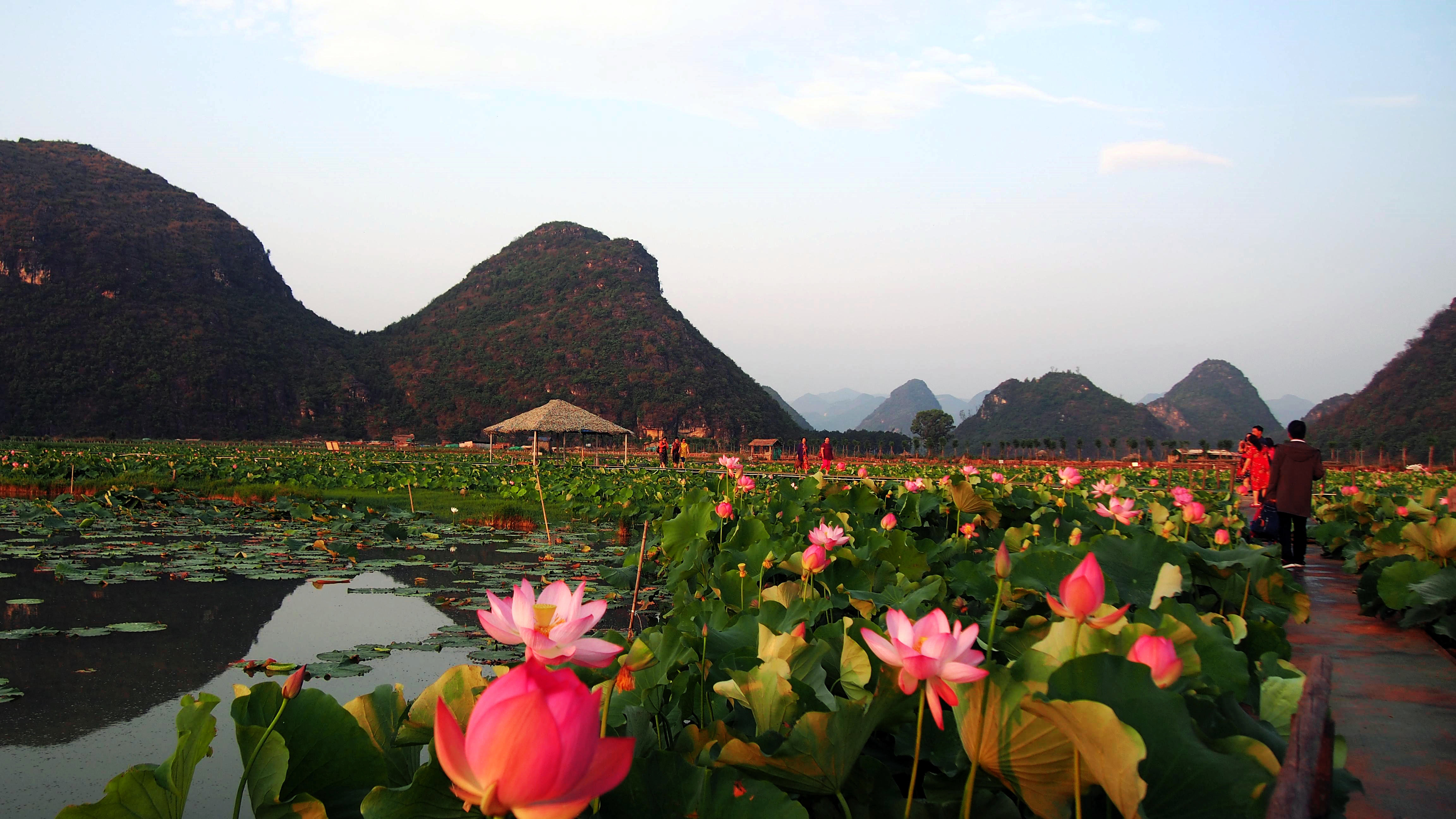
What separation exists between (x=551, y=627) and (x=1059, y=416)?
288 feet

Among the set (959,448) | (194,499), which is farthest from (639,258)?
(194,499)

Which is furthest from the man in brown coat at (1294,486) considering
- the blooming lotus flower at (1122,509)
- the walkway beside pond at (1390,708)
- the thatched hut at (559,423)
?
the thatched hut at (559,423)

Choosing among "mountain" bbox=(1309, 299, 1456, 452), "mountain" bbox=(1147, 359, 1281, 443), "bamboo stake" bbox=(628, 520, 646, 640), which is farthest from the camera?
"mountain" bbox=(1147, 359, 1281, 443)

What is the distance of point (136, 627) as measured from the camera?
436cm

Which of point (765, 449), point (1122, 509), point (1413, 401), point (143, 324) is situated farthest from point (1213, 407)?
point (1122, 509)

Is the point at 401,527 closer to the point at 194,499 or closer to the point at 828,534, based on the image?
the point at 194,499

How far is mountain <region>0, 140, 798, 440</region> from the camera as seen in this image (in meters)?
45.3

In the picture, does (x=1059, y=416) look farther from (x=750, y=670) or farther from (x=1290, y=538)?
(x=750, y=670)

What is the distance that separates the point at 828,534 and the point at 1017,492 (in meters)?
3.51

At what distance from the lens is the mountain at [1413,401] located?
39.5 metres

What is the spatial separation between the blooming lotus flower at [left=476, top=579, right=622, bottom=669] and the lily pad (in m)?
4.64

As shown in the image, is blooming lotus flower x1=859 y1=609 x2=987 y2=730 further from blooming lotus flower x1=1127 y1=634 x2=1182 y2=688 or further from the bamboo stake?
the bamboo stake

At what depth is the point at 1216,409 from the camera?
102562 millimetres

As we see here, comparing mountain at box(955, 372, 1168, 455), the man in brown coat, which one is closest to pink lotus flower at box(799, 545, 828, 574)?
the man in brown coat
